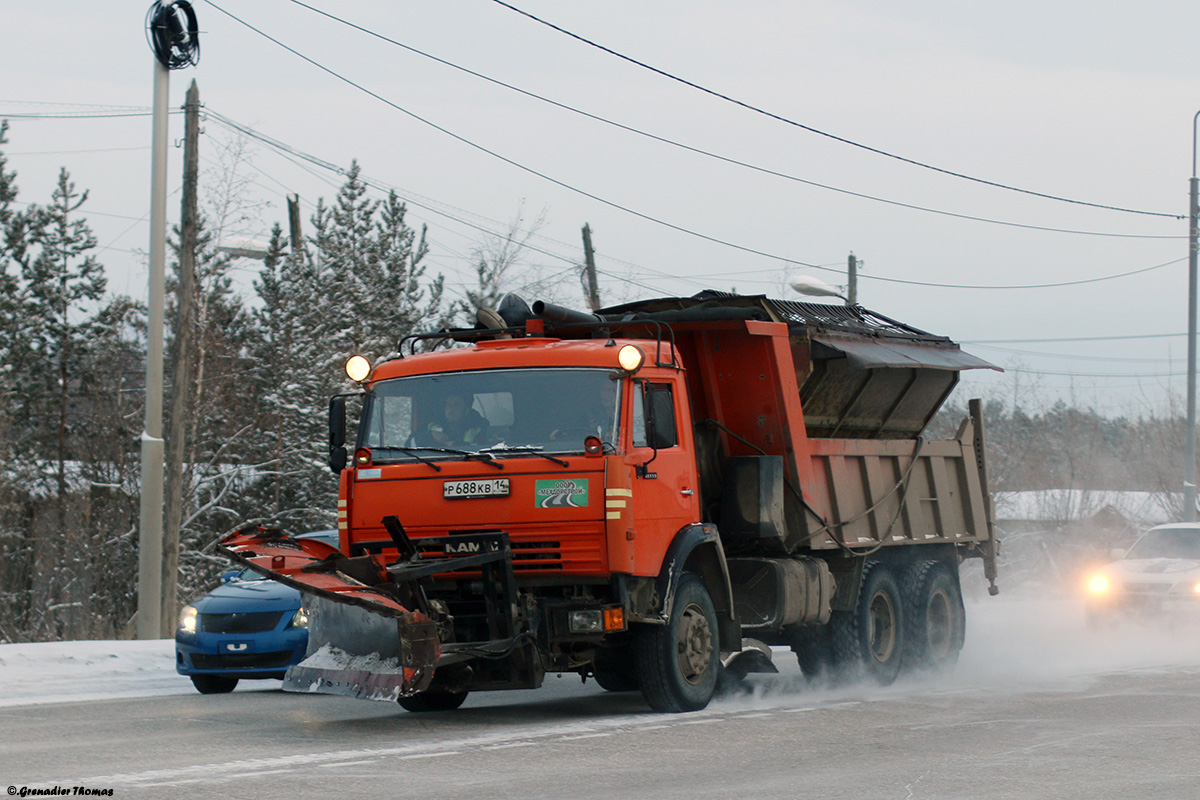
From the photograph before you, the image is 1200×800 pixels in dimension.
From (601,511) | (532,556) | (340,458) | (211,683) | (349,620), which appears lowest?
(211,683)

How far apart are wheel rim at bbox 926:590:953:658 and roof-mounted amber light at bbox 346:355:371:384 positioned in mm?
6910

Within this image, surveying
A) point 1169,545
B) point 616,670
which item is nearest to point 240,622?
point 616,670

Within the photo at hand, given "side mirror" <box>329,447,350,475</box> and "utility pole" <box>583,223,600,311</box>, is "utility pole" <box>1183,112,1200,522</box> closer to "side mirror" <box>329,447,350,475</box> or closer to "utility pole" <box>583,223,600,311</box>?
"utility pole" <box>583,223,600,311</box>

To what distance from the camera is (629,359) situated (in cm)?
993

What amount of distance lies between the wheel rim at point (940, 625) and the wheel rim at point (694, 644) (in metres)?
4.59

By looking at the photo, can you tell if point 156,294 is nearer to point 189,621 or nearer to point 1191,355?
point 189,621

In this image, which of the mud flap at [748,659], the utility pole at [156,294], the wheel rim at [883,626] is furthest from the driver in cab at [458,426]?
the utility pole at [156,294]

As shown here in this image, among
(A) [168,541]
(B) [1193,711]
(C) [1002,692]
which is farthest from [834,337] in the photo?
(A) [168,541]

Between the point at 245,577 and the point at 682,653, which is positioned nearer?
the point at 682,653

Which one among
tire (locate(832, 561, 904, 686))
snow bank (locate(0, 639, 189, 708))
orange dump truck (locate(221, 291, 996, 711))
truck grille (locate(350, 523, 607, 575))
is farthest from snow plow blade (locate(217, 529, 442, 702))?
tire (locate(832, 561, 904, 686))

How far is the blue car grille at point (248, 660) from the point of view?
12625 mm

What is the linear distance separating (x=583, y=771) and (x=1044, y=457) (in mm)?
70330

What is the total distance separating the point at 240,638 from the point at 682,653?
4.49 meters

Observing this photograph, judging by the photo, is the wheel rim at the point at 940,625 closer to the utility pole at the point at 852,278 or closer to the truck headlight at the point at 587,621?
the truck headlight at the point at 587,621
